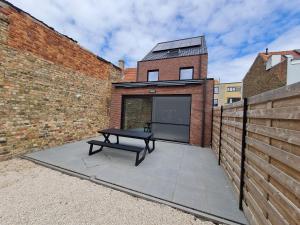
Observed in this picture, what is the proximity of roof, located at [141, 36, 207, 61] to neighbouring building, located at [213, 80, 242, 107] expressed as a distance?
68.8ft

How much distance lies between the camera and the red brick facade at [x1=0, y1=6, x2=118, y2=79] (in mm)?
4074

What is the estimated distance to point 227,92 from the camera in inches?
1217

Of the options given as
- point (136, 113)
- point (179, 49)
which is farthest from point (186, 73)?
point (136, 113)

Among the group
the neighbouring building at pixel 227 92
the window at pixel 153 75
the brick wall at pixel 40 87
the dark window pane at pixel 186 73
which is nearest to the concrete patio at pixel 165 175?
the brick wall at pixel 40 87

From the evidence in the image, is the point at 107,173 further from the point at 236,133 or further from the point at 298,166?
the point at 298,166

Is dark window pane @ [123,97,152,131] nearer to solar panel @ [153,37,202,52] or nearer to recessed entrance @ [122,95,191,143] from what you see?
recessed entrance @ [122,95,191,143]

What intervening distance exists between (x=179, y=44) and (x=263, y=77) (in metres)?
7.64

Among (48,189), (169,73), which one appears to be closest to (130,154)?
(48,189)

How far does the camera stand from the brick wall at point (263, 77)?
9422mm

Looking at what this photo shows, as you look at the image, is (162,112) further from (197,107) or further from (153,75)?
(197,107)

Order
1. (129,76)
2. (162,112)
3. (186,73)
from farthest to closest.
Answer: (129,76), (162,112), (186,73)

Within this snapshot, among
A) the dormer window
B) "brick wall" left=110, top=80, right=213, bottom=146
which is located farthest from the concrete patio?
the dormer window

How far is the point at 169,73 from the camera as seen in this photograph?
11688 mm

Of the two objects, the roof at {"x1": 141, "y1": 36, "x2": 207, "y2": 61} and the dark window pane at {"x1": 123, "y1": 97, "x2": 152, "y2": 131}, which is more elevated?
the roof at {"x1": 141, "y1": 36, "x2": 207, "y2": 61}
